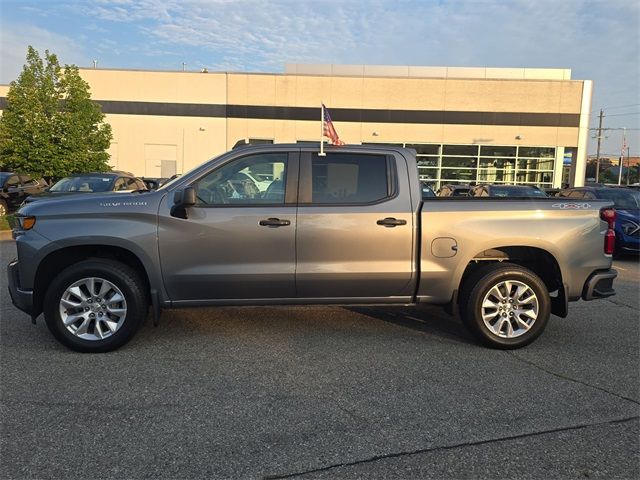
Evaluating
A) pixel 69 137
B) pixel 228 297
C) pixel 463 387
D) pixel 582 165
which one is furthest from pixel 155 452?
pixel 582 165

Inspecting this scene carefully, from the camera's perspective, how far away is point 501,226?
4.84 metres

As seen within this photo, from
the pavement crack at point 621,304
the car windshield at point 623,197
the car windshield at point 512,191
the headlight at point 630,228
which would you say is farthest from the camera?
the car windshield at point 512,191

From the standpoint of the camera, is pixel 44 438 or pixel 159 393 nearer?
pixel 44 438

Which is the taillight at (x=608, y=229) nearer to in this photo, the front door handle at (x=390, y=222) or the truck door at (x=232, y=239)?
the front door handle at (x=390, y=222)

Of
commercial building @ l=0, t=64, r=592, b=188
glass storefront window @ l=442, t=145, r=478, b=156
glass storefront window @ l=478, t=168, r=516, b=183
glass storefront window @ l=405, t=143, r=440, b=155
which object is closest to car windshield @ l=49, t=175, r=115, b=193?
commercial building @ l=0, t=64, r=592, b=188

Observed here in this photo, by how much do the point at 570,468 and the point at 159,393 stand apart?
111 inches

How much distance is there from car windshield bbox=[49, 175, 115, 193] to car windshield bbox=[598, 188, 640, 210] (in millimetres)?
12447

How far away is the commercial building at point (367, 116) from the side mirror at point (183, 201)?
25.5m

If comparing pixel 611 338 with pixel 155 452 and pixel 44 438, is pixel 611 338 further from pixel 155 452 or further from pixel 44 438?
pixel 44 438

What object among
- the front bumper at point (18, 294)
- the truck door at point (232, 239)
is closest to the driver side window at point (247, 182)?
the truck door at point (232, 239)

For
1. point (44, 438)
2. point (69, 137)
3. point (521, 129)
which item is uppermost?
point (521, 129)

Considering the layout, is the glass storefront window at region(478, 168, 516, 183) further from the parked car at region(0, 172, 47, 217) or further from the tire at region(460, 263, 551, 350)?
the tire at region(460, 263, 551, 350)

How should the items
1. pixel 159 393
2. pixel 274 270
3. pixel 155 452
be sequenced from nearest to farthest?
pixel 155 452, pixel 159 393, pixel 274 270

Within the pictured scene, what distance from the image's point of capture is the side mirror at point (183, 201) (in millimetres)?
4430
